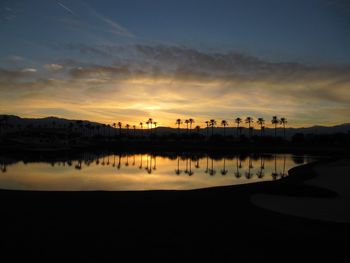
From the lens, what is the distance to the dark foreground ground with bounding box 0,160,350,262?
7.39m

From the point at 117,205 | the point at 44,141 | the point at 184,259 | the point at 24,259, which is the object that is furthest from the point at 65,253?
the point at 44,141

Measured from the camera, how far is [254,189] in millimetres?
17641

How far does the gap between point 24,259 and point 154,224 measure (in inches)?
156

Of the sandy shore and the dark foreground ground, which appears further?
the sandy shore

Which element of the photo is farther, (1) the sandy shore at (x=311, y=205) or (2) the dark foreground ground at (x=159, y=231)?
(1) the sandy shore at (x=311, y=205)

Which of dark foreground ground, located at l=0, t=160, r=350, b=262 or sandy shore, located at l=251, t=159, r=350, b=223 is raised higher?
dark foreground ground, located at l=0, t=160, r=350, b=262

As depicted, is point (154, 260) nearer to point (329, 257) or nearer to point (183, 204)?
point (329, 257)

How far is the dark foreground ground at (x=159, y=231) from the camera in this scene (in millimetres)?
7387

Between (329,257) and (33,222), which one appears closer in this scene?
(329,257)

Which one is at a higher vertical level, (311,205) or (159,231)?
(159,231)

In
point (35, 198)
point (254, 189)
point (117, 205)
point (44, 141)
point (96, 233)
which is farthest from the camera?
point (44, 141)

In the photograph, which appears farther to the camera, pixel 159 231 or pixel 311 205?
pixel 311 205

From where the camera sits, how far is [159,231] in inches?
356

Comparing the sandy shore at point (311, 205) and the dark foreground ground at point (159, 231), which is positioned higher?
the dark foreground ground at point (159, 231)
